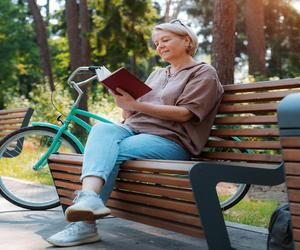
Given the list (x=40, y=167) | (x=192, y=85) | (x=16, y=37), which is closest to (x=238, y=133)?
(x=192, y=85)

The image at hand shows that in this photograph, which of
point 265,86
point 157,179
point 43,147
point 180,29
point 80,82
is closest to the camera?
point 157,179

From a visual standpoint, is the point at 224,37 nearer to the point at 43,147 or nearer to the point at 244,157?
the point at 43,147

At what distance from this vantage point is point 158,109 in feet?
11.1

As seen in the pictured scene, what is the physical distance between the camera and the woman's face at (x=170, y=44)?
12.0 feet

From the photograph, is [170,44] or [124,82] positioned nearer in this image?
[124,82]

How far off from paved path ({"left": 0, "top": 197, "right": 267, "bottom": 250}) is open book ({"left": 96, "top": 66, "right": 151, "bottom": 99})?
906mm

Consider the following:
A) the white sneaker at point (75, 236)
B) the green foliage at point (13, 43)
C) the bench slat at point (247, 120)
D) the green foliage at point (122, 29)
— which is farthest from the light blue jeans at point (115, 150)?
the green foliage at point (13, 43)

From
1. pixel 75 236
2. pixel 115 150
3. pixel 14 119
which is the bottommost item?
pixel 75 236

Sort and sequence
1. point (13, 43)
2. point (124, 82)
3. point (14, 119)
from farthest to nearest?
1. point (13, 43)
2. point (14, 119)
3. point (124, 82)

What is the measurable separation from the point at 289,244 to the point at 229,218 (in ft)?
5.85

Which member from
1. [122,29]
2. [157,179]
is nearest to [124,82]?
[157,179]

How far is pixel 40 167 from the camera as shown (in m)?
4.98

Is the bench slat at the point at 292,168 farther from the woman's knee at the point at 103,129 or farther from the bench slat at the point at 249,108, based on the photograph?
the woman's knee at the point at 103,129

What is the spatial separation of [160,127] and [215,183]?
907 mm
